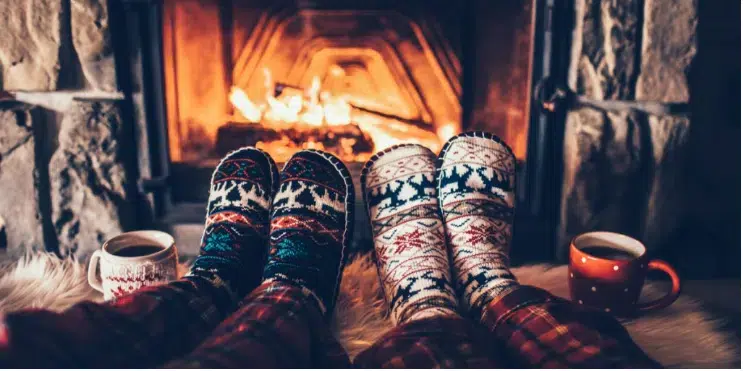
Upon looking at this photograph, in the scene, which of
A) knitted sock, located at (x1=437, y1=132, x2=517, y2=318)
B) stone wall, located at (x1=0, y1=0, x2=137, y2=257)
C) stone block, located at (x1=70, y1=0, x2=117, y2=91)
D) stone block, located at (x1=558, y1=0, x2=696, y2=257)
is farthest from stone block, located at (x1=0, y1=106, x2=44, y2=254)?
stone block, located at (x1=558, y1=0, x2=696, y2=257)

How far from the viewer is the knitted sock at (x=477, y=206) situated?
1.03 metres

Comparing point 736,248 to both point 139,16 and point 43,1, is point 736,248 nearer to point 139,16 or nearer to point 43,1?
point 139,16

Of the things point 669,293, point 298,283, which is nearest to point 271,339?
point 298,283

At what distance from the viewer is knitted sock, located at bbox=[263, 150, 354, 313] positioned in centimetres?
97

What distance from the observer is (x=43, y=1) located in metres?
1.11

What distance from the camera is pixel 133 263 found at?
91 cm

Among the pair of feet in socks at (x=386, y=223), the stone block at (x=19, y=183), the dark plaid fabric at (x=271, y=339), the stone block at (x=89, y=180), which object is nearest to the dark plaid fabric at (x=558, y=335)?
the pair of feet in socks at (x=386, y=223)

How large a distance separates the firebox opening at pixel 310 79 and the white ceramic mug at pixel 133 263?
11.5 inches

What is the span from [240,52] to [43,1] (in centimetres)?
35

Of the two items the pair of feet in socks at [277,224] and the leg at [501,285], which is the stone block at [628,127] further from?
the pair of feet in socks at [277,224]

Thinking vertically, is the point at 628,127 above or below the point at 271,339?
above

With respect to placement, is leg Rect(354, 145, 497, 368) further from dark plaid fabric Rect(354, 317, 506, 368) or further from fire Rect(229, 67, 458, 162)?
fire Rect(229, 67, 458, 162)

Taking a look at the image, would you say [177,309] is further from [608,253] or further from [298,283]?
[608,253]

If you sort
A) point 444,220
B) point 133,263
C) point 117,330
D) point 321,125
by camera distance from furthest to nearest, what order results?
point 321,125
point 444,220
point 133,263
point 117,330
